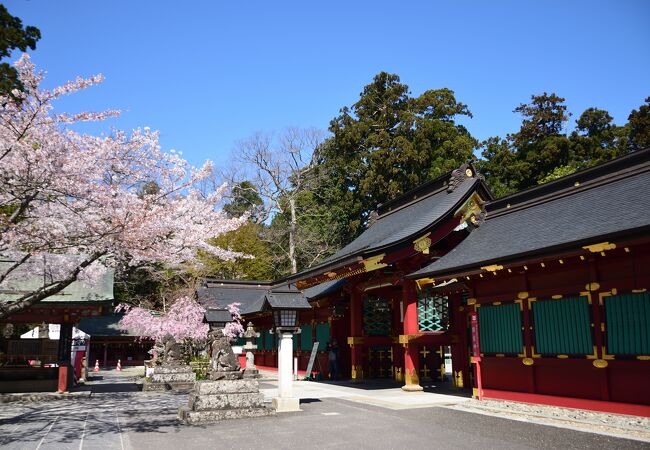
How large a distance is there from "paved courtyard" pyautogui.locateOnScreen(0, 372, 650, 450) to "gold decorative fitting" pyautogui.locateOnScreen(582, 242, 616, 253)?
3358 millimetres

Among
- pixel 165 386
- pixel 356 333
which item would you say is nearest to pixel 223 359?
pixel 356 333

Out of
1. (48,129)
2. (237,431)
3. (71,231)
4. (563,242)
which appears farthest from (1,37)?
(563,242)

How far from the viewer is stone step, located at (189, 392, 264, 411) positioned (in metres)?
11.3

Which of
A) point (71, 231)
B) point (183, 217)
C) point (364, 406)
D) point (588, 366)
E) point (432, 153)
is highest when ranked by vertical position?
point (432, 153)

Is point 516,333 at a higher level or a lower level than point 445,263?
lower

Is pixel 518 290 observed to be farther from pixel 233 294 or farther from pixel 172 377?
pixel 233 294

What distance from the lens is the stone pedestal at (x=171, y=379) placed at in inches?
780

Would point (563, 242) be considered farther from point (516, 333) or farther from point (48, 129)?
point (48, 129)

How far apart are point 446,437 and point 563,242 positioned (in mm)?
4607

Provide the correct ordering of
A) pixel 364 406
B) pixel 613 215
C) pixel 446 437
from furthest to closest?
pixel 364 406
pixel 613 215
pixel 446 437

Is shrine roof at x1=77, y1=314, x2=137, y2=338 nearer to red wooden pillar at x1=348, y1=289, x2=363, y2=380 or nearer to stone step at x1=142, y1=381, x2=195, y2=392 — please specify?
stone step at x1=142, y1=381, x2=195, y2=392

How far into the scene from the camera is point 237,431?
32.3ft

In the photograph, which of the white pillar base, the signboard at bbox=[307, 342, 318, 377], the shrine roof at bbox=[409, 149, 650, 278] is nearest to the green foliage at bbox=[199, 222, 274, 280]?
the signboard at bbox=[307, 342, 318, 377]

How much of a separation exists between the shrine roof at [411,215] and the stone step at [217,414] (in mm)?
5740
